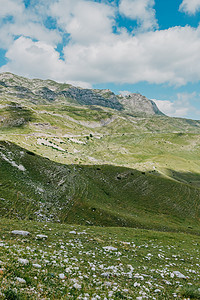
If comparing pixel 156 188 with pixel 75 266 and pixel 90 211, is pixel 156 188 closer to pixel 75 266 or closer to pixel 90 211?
pixel 90 211

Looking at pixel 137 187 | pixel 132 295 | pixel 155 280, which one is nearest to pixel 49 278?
pixel 132 295

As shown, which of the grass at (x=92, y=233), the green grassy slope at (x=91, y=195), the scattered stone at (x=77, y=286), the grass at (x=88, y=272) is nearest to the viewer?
the grass at (x=88, y=272)

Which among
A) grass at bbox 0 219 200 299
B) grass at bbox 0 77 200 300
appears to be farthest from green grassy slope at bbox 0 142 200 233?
grass at bbox 0 219 200 299

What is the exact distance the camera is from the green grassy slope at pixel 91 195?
33.9 meters

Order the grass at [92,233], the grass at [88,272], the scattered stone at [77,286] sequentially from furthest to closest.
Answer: the grass at [92,233] → the scattered stone at [77,286] → the grass at [88,272]

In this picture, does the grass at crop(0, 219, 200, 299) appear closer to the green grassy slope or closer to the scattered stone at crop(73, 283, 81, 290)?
the scattered stone at crop(73, 283, 81, 290)

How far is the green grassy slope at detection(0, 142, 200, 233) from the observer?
33938mm

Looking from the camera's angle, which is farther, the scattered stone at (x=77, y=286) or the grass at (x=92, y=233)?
the grass at (x=92, y=233)

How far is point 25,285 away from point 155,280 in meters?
8.97

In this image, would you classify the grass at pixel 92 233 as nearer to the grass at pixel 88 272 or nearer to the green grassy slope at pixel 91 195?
the grass at pixel 88 272

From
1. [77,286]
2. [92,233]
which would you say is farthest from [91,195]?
[77,286]

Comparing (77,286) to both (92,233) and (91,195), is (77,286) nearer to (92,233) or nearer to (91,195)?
(92,233)

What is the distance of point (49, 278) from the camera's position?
8570mm

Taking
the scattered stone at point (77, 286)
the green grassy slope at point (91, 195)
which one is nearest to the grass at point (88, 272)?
Answer: the scattered stone at point (77, 286)
